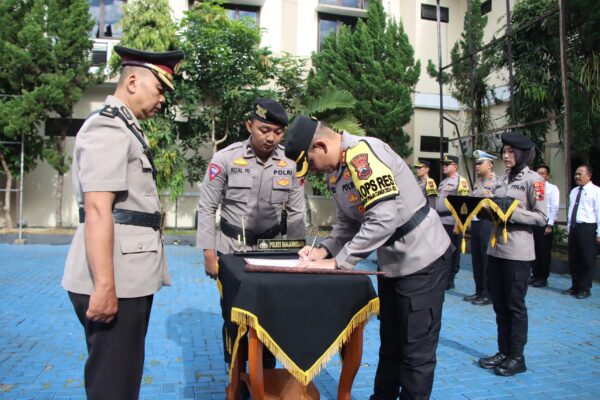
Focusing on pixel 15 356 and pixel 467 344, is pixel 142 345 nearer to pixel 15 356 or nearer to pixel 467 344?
pixel 15 356

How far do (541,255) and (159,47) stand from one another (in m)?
9.05

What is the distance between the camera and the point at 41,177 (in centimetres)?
1307

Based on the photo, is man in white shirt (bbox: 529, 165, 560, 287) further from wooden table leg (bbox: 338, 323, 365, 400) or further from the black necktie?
wooden table leg (bbox: 338, 323, 365, 400)

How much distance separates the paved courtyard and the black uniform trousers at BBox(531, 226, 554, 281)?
2.37 feet

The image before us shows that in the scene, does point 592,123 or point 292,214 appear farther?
point 592,123

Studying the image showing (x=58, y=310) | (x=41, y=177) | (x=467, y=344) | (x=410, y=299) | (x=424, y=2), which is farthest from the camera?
(x=424, y=2)

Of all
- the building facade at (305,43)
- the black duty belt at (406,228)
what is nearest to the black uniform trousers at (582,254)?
the building facade at (305,43)

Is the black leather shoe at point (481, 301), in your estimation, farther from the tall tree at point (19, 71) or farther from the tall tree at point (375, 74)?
the tall tree at point (19, 71)

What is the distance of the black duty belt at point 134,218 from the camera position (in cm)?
210

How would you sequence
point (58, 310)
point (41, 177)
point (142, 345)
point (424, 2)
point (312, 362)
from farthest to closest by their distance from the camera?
point (424, 2) < point (41, 177) < point (58, 310) < point (312, 362) < point (142, 345)

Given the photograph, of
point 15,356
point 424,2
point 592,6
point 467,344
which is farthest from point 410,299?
point 424,2

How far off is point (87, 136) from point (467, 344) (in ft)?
13.2

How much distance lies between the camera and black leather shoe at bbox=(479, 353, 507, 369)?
3963mm

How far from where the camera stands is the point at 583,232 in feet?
23.9
